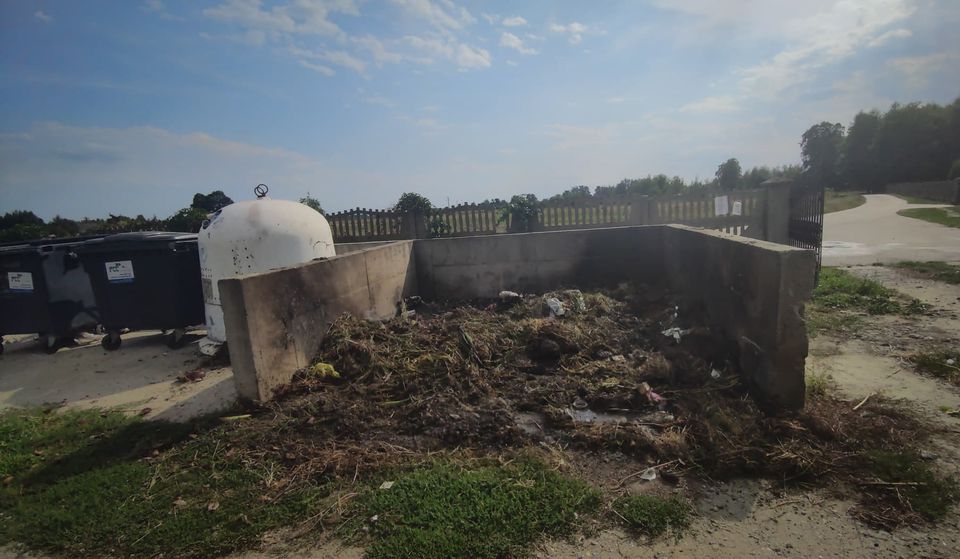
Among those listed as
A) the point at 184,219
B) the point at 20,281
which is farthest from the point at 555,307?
the point at 184,219

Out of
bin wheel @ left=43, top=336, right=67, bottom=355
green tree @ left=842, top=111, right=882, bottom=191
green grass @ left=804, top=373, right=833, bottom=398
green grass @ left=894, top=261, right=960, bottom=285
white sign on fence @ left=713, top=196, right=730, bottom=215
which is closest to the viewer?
green grass @ left=804, top=373, right=833, bottom=398

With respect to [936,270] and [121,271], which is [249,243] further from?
[936,270]

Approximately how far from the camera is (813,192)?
27.2 feet

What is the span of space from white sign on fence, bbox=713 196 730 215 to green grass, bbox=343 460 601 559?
9736 millimetres

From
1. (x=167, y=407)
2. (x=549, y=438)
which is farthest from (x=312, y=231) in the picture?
(x=549, y=438)

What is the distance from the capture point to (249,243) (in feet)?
19.8

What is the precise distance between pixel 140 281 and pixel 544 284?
6288mm

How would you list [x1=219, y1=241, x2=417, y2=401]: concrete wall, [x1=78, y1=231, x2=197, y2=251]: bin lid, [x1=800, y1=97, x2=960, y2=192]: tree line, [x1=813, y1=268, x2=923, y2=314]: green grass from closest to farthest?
[x1=219, y1=241, x2=417, y2=401]: concrete wall, [x1=813, y1=268, x2=923, y2=314]: green grass, [x1=78, y1=231, x2=197, y2=251]: bin lid, [x1=800, y1=97, x2=960, y2=192]: tree line

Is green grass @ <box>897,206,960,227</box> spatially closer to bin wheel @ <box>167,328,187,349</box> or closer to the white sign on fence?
the white sign on fence

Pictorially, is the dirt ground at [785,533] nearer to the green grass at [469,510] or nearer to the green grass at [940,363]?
the green grass at [469,510]

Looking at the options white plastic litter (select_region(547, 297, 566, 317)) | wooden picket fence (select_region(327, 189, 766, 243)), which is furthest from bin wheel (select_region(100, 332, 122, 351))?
wooden picket fence (select_region(327, 189, 766, 243))

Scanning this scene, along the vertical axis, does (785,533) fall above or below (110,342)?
below

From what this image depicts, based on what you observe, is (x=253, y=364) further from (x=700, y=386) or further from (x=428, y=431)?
(x=700, y=386)

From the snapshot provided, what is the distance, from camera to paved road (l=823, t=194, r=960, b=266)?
34.4 ft
